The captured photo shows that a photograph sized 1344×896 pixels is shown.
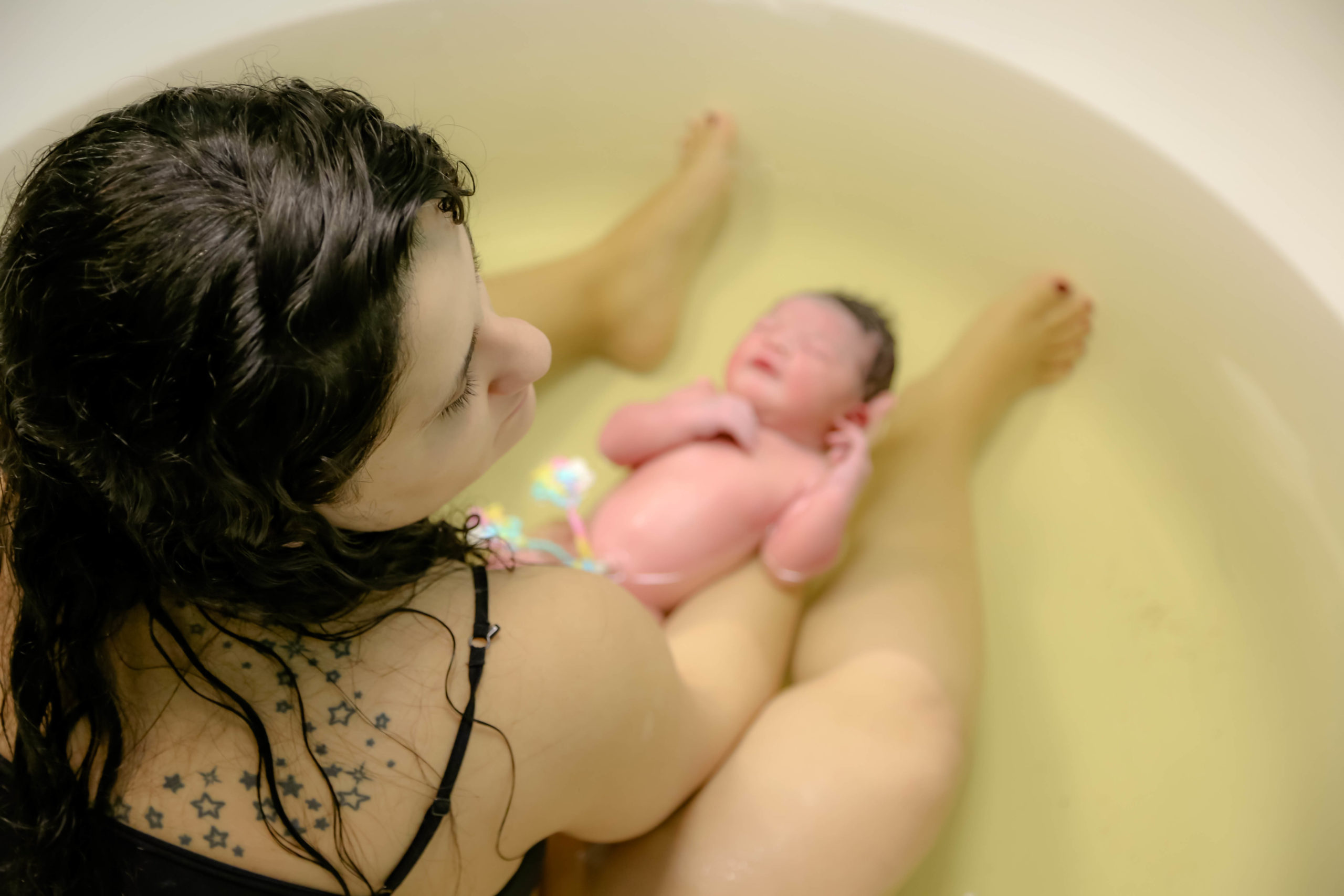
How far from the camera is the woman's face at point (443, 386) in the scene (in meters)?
0.47

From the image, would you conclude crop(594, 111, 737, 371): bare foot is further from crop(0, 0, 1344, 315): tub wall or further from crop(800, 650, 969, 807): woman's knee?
crop(800, 650, 969, 807): woman's knee

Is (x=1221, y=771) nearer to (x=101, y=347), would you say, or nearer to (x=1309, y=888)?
(x=1309, y=888)

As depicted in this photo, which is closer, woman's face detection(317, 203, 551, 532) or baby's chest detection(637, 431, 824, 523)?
woman's face detection(317, 203, 551, 532)

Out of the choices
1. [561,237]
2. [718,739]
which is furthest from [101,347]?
[561,237]

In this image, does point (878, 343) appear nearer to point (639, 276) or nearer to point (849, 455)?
point (849, 455)

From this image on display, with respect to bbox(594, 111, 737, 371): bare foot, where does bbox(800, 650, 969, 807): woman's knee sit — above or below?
below

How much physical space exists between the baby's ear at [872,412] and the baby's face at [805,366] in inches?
0.6

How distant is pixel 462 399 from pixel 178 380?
154mm

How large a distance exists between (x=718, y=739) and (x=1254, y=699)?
74 centimetres

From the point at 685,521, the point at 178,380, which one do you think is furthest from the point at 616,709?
the point at 685,521

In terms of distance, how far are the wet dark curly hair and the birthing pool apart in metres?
0.77

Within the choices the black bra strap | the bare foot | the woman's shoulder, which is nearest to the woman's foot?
the bare foot

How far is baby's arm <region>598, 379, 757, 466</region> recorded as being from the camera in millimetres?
1164

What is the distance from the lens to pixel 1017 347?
1350mm
